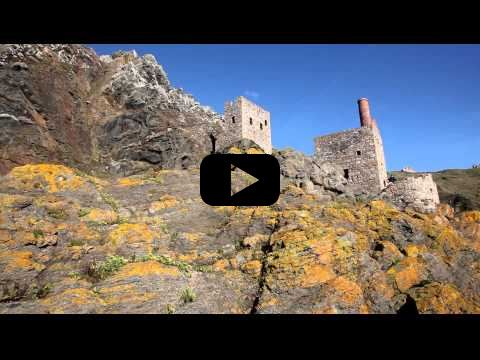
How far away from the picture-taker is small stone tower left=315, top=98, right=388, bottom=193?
3047 cm

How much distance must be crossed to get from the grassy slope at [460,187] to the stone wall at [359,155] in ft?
109

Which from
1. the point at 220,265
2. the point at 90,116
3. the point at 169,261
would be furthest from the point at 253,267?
the point at 90,116

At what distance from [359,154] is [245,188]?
1195 inches

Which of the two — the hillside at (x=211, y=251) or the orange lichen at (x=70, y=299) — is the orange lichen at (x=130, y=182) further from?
the orange lichen at (x=70, y=299)

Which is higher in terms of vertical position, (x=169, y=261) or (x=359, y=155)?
(x=359, y=155)

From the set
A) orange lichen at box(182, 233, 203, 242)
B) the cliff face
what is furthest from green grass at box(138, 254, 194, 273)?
the cliff face

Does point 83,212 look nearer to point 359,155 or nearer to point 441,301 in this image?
point 441,301

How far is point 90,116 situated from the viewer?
Result: 4412 centimetres
